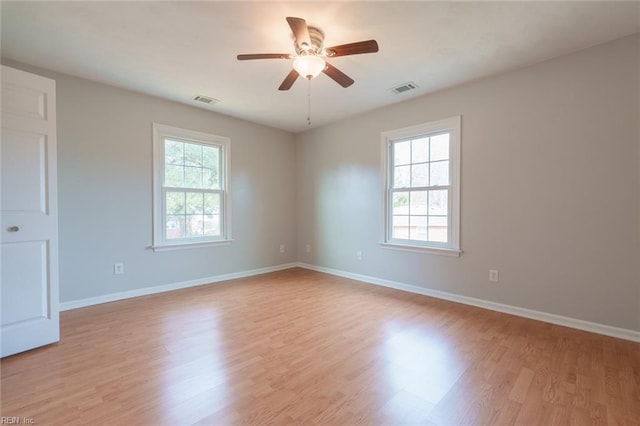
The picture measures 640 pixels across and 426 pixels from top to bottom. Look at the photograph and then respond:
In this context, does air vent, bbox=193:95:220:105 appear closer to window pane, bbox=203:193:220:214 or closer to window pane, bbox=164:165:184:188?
window pane, bbox=164:165:184:188

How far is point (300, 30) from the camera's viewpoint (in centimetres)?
187

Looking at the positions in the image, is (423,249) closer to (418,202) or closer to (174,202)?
(418,202)

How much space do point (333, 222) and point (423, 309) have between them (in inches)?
82.7

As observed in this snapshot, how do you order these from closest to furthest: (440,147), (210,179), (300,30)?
(300,30)
(440,147)
(210,179)

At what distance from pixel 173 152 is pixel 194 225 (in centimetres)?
106

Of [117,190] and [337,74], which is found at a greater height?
[337,74]

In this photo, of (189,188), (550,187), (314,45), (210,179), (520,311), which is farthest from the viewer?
(210,179)

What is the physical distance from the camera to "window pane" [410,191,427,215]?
3680mm

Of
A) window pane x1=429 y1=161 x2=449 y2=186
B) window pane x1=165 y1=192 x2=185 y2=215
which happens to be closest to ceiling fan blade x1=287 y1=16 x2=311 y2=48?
window pane x1=429 y1=161 x2=449 y2=186

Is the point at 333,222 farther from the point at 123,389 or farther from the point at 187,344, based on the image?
the point at 123,389

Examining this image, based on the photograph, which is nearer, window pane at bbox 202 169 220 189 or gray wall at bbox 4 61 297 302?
gray wall at bbox 4 61 297 302

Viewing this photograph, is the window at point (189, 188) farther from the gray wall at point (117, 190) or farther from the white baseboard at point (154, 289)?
the white baseboard at point (154, 289)

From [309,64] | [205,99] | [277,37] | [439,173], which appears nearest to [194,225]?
[205,99]

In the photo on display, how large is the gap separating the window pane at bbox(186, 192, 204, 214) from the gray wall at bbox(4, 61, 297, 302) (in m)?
0.49
